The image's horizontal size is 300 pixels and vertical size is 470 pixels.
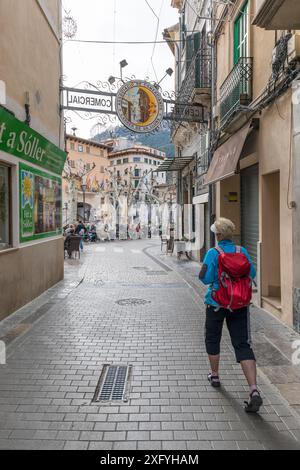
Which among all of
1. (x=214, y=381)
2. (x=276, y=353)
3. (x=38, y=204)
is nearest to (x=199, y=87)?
(x=38, y=204)

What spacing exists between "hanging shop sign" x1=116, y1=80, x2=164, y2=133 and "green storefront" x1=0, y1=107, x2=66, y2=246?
2.18 m

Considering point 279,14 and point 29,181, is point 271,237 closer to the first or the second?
point 279,14

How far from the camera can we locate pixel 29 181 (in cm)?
932

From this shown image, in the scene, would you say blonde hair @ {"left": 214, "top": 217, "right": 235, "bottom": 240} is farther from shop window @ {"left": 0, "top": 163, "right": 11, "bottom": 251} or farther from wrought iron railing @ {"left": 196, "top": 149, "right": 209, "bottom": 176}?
wrought iron railing @ {"left": 196, "top": 149, "right": 209, "bottom": 176}

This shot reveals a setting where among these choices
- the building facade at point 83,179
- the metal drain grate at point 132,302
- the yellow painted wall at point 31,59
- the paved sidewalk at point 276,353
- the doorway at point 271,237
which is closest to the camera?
the paved sidewalk at point 276,353

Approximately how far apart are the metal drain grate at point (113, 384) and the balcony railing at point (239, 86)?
20.7 ft

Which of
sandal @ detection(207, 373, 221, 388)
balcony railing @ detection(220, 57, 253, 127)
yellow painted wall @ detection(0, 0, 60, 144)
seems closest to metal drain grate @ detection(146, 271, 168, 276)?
yellow painted wall @ detection(0, 0, 60, 144)

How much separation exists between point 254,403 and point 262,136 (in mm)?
5863

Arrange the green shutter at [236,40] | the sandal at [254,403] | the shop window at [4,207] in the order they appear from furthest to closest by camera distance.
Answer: the green shutter at [236,40] → the shop window at [4,207] → the sandal at [254,403]

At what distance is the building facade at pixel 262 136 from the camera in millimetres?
6766

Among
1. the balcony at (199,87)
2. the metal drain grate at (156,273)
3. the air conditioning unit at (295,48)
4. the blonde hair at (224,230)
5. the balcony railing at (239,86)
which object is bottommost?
the metal drain grate at (156,273)

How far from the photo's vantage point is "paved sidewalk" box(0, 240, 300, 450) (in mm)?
3559

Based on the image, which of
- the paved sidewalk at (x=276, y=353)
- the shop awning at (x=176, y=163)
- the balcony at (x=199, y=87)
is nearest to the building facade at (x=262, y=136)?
the paved sidewalk at (x=276, y=353)

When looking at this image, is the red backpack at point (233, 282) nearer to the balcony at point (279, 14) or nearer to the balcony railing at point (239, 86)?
the balcony at point (279, 14)
